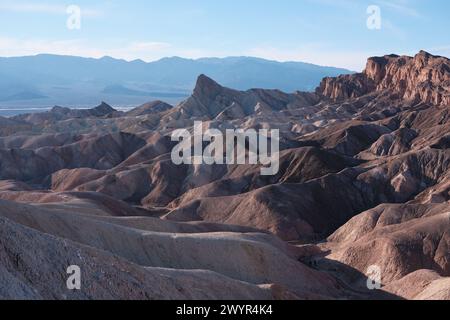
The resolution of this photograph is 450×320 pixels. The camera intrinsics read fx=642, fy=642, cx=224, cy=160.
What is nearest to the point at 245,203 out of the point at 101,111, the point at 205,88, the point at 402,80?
the point at 402,80

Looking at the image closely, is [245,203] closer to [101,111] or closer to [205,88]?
[205,88]

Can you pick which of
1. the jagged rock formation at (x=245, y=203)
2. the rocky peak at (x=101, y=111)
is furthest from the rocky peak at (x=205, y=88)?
the rocky peak at (x=101, y=111)

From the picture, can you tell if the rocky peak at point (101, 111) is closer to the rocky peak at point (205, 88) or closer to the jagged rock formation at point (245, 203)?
the jagged rock formation at point (245, 203)

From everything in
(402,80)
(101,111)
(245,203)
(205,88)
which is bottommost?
(245,203)

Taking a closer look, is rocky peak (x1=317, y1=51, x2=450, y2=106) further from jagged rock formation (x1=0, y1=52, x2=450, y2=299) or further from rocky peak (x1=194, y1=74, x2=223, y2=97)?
rocky peak (x1=194, y1=74, x2=223, y2=97)

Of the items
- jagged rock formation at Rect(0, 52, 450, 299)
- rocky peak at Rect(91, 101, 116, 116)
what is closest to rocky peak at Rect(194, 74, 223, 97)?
jagged rock formation at Rect(0, 52, 450, 299)

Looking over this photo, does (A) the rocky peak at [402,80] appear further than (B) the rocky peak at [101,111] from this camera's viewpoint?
No
